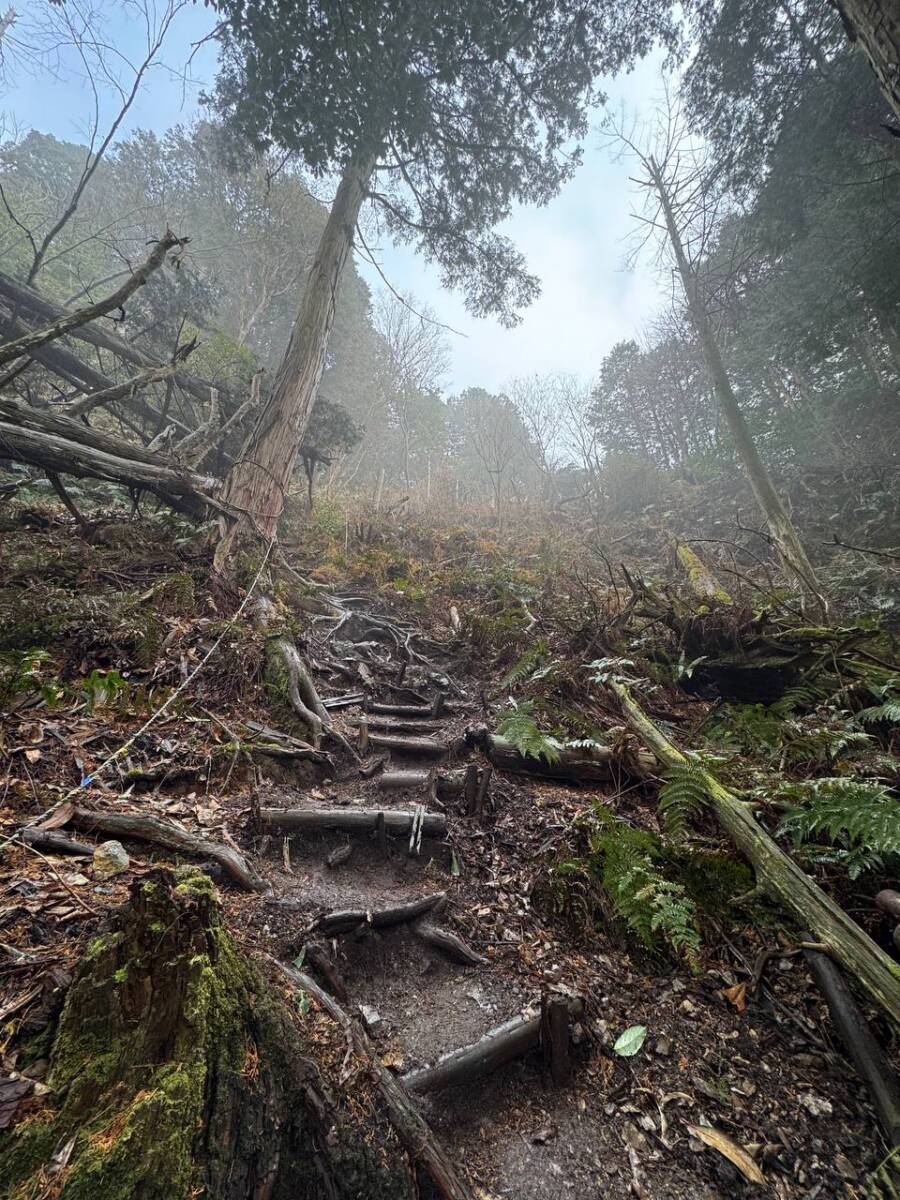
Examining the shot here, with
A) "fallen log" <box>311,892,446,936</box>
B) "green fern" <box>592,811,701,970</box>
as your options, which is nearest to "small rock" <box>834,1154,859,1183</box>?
"green fern" <box>592,811,701,970</box>

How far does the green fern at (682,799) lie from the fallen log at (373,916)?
1274 mm

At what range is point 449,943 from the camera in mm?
2227

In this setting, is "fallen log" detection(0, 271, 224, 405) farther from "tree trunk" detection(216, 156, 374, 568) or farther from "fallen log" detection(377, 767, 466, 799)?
"fallen log" detection(377, 767, 466, 799)

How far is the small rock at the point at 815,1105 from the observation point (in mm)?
1559

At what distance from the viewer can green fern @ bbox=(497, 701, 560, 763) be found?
3.24 meters

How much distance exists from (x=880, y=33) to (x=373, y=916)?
20.4ft

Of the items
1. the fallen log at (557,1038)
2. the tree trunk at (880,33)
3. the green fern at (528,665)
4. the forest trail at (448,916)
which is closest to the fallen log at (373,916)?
the forest trail at (448,916)

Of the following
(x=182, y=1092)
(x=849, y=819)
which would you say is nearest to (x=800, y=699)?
(x=849, y=819)

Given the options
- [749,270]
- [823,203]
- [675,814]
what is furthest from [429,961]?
[749,270]

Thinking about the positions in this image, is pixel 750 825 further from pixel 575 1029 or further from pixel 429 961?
pixel 429 961

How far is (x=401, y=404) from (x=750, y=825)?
93.6 feet

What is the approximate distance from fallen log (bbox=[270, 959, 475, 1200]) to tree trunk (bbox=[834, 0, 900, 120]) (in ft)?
19.6

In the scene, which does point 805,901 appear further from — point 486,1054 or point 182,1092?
point 182,1092

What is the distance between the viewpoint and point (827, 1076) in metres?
1.65
